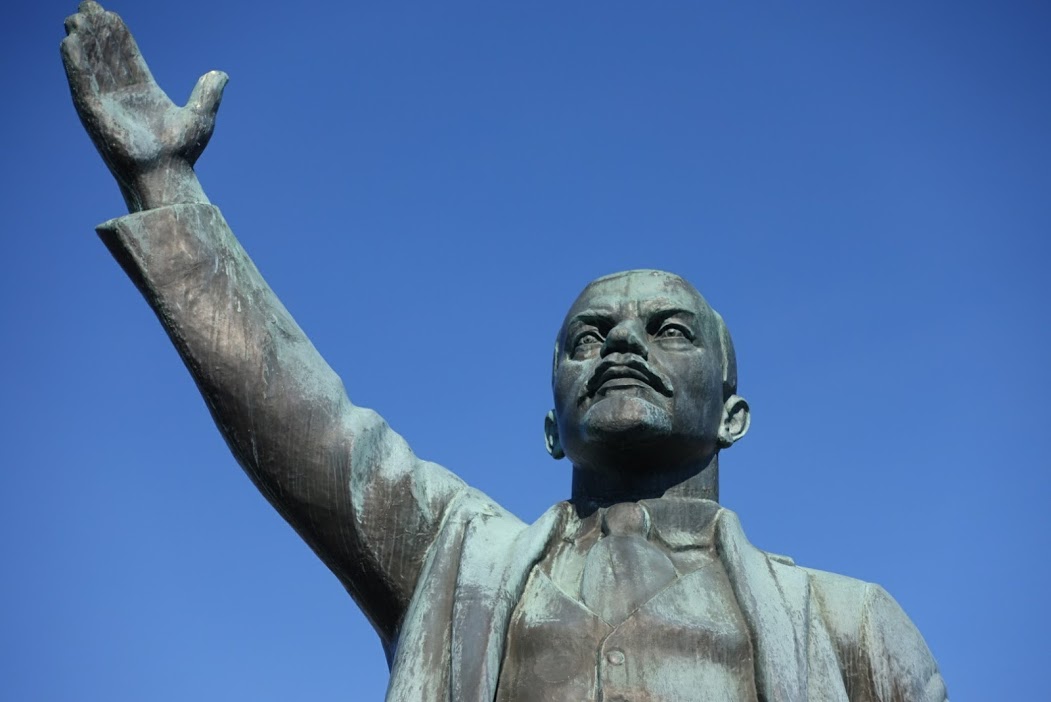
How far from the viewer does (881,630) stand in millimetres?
7086

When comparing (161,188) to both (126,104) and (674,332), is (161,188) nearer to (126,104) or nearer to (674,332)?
(126,104)

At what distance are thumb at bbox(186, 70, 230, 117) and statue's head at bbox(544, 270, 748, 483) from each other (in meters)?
2.04

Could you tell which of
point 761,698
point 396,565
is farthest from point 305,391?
point 761,698

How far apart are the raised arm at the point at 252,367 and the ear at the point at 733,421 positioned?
4.45 ft

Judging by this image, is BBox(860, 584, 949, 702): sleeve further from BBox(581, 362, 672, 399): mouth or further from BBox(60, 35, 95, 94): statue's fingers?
BBox(60, 35, 95, 94): statue's fingers

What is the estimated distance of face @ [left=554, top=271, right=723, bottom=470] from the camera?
722 cm

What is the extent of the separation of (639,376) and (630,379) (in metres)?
0.05

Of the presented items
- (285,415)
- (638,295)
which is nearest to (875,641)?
(638,295)

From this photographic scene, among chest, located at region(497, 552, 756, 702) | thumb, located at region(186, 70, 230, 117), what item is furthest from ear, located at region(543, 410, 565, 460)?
thumb, located at region(186, 70, 230, 117)

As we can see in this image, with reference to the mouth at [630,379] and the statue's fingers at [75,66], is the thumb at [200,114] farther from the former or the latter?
the mouth at [630,379]

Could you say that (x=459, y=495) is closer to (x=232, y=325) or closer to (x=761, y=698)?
(x=232, y=325)

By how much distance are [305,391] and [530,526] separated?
1216 mm

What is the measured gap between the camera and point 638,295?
7656 mm

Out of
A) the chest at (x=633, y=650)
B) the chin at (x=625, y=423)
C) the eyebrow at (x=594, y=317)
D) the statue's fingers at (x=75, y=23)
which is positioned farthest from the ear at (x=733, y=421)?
the statue's fingers at (x=75, y=23)
